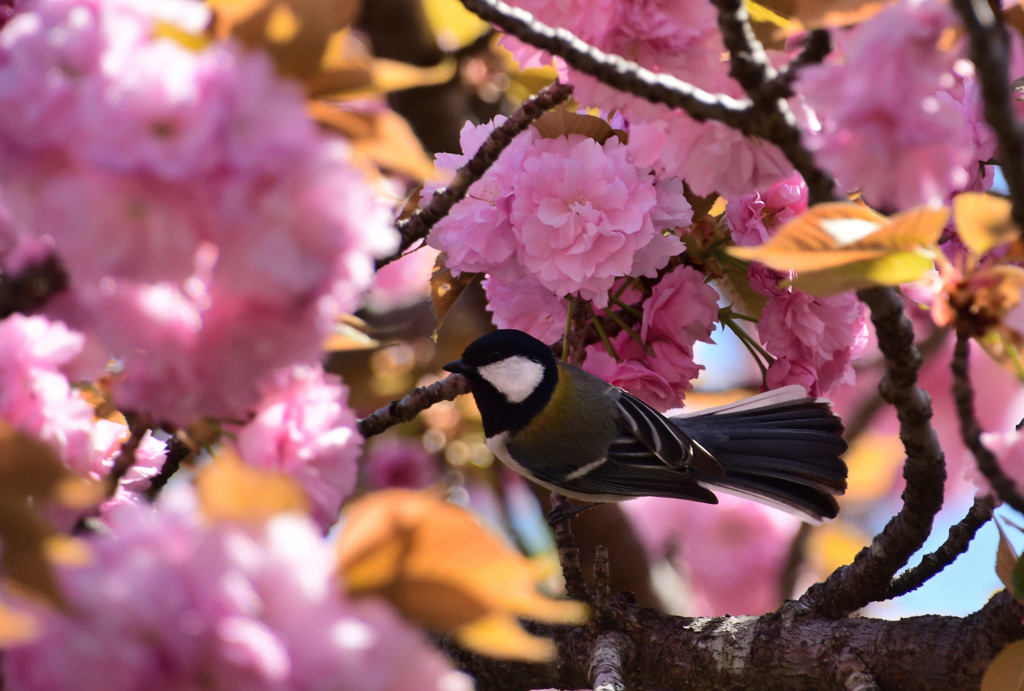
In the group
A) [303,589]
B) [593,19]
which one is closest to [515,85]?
[593,19]

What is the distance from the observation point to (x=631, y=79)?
0.74 meters

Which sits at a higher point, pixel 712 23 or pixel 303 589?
pixel 712 23

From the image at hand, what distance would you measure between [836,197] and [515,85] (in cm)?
124

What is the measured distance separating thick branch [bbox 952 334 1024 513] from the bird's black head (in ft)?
2.94

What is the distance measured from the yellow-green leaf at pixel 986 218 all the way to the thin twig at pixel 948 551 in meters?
0.59

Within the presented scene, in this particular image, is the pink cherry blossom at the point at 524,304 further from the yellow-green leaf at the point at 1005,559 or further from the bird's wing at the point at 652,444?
the yellow-green leaf at the point at 1005,559

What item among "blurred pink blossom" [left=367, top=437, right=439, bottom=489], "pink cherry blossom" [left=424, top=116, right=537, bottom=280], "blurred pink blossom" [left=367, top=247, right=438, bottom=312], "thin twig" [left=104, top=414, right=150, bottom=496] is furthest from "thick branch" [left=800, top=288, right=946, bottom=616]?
"blurred pink blossom" [left=367, top=247, right=438, bottom=312]

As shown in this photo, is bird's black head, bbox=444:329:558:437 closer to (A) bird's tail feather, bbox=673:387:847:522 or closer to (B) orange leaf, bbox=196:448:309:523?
(A) bird's tail feather, bbox=673:387:847:522

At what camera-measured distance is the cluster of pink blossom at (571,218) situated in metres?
1.08

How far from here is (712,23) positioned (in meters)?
0.87

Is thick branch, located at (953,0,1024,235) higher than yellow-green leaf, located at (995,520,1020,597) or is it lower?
higher

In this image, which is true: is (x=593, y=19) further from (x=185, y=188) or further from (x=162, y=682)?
(x=162, y=682)

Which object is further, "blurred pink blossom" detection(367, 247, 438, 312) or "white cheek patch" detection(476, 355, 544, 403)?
"blurred pink blossom" detection(367, 247, 438, 312)

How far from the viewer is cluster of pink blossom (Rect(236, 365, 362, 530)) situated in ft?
2.14
